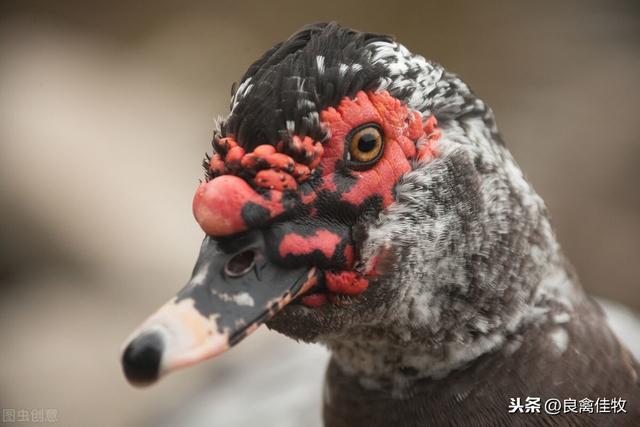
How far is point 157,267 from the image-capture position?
4.84 metres

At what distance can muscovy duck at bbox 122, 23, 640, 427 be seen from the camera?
1.68 metres

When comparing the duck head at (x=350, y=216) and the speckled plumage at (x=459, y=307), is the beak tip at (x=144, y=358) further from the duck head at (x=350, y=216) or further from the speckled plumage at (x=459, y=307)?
the speckled plumage at (x=459, y=307)

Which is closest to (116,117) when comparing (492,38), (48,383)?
(48,383)

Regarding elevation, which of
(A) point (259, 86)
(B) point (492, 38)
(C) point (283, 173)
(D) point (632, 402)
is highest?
(B) point (492, 38)

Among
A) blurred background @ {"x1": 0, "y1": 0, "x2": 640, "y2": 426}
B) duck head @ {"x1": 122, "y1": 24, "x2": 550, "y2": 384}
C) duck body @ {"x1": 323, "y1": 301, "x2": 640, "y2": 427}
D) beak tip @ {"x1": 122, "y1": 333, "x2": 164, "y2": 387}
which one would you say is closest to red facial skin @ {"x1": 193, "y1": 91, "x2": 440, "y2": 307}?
duck head @ {"x1": 122, "y1": 24, "x2": 550, "y2": 384}

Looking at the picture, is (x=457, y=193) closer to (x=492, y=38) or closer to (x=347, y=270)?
(x=347, y=270)

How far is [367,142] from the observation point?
5.94 feet

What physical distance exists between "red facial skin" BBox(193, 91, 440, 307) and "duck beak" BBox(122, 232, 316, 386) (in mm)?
49

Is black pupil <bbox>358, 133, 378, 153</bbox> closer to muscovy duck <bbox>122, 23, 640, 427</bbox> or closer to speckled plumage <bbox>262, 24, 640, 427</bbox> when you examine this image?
muscovy duck <bbox>122, 23, 640, 427</bbox>

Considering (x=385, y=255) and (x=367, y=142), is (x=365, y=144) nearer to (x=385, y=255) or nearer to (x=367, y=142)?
(x=367, y=142)

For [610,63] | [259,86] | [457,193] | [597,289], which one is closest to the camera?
[259,86]

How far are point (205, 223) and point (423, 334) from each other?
2.25 ft

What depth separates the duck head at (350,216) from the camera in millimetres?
1663

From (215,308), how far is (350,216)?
1.36 ft
